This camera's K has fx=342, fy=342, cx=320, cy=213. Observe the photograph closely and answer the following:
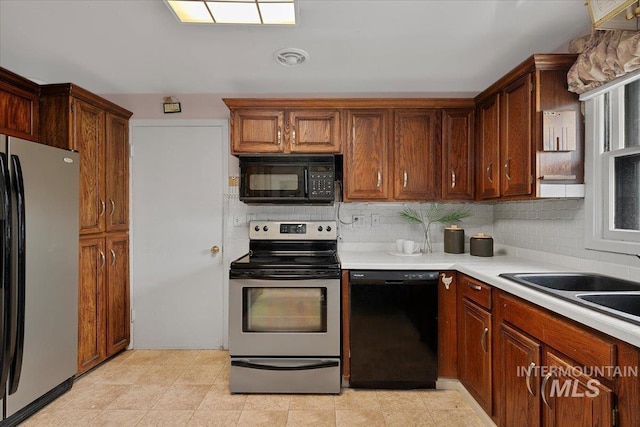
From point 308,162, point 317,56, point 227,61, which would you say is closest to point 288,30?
point 317,56

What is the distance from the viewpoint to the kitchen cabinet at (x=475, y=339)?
1.94 m

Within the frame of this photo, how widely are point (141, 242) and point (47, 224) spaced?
1045mm

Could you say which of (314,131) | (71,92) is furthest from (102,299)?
(314,131)

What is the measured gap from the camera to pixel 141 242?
311cm

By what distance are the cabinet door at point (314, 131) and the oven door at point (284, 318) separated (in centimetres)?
106

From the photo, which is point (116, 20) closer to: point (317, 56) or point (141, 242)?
point (317, 56)

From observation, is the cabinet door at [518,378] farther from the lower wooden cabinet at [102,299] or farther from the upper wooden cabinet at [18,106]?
the upper wooden cabinet at [18,106]

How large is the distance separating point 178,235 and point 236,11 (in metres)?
2.02

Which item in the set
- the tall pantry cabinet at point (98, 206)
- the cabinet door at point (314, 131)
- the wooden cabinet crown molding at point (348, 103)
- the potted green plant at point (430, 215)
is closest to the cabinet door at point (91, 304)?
the tall pantry cabinet at point (98, 206)

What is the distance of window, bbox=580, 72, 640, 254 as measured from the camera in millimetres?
1741

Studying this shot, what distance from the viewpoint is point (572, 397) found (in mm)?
1269

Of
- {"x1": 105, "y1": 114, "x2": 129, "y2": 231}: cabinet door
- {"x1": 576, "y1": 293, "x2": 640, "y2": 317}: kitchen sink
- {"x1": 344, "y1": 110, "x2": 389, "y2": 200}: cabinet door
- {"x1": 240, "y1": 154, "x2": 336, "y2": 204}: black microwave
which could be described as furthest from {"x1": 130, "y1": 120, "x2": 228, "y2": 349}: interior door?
{"x1": 576, "y1": 293, "x2": 640, "y2": 317}: kitchen sink

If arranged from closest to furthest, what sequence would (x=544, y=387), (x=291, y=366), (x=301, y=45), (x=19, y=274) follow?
(x=544, y=387) → (x=19, y=274) → (x=301, y=45) → (x=291, y=366)

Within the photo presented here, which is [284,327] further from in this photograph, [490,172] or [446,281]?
[490,172]
